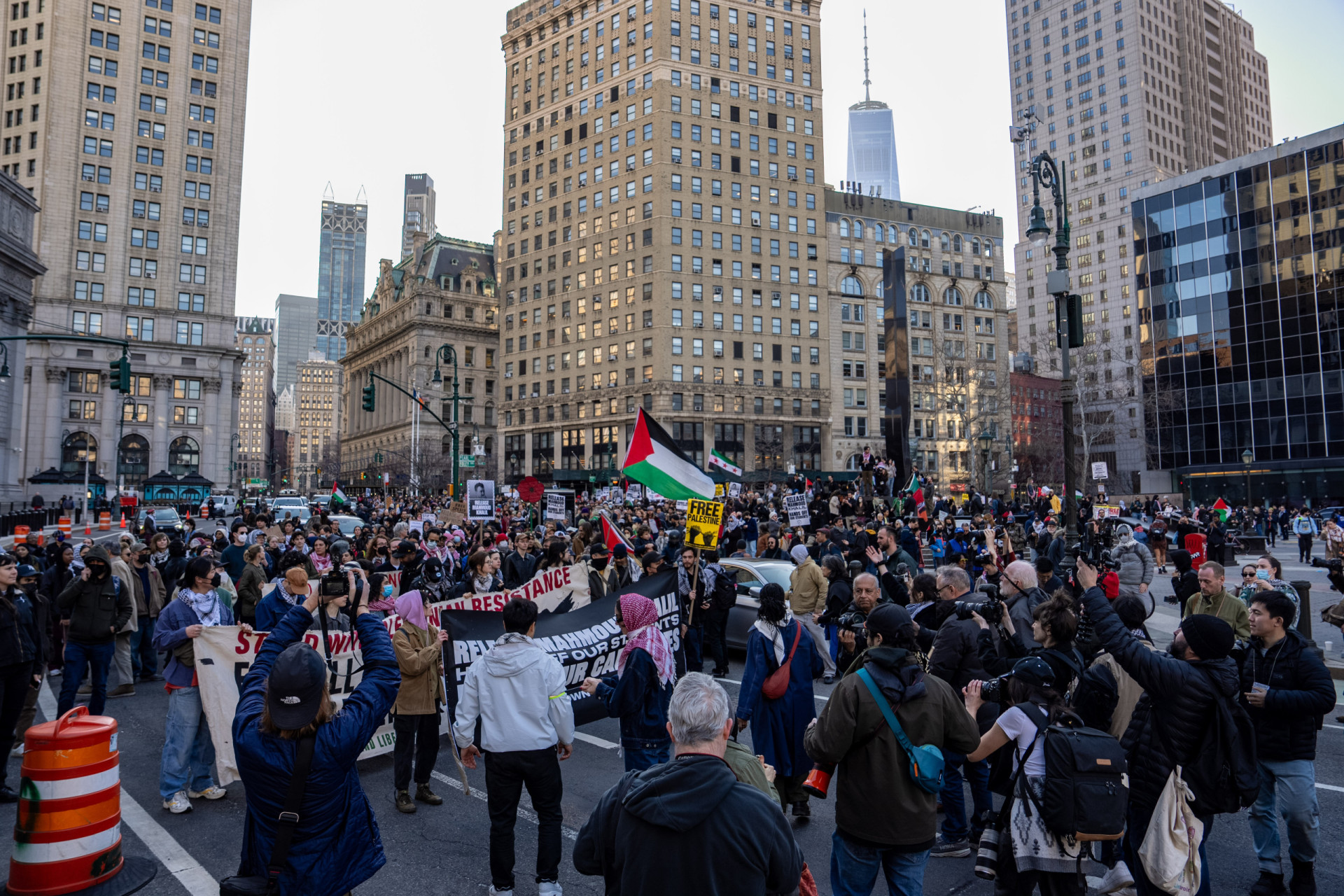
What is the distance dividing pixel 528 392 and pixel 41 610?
82639 millimetres

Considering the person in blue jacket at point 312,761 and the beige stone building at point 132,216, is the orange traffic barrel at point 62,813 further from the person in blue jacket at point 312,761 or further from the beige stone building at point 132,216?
the beige stone building at point 132,216

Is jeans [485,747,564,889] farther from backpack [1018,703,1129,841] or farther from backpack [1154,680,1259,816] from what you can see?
backpack [1154,680,1259,816]

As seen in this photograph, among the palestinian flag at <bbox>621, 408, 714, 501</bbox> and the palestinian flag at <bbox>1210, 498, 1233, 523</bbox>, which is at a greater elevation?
the palestinian flag at <bbox>621, 408, 714, 501</bbox>

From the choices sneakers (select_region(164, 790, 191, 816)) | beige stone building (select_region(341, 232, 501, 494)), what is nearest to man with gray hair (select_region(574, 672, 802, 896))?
sneakers (select_region(164, 790, 191, 816))

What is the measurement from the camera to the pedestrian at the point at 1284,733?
5.25 meters

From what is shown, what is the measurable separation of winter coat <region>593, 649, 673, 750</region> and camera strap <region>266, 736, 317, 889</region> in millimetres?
2454

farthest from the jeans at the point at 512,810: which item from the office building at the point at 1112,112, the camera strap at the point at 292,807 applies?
the office building at the point at 1112,112

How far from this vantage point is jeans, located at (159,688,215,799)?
6.96 m

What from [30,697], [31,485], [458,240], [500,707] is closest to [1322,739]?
[500,707]

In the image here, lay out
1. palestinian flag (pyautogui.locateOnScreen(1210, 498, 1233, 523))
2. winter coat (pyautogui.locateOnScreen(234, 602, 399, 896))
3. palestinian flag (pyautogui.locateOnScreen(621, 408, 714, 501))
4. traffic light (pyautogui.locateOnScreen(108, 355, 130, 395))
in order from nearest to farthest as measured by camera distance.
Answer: winter coat (pyautogui.locateOnScreen(234, 602, 399, 896)) → palestinian flag (pyautogui.locateOnScreen(621, 408, 714, 501)) → traffic light (pyautogui.locateOnScreen(108, 355, 130, 395)) → palestinian flag (pyautogui.locateOnScreen(1210, 498, 1233, 523))

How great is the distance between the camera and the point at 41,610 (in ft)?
27.5

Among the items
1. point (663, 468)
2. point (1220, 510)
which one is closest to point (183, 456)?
point (663, 468)

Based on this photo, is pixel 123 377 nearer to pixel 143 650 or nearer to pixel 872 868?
pixel 143 650

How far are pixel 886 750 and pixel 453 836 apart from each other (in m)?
3.92
